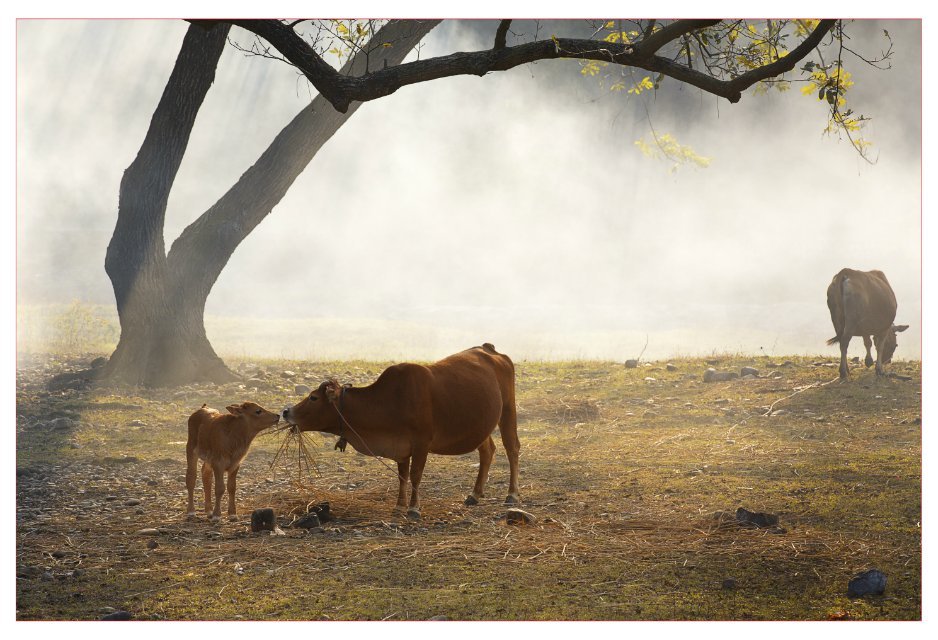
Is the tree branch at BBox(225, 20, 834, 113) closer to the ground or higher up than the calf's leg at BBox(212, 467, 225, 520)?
higher up

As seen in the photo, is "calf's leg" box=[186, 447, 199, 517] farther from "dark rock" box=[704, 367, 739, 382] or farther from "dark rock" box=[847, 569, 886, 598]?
"dark rock" box=[704, 367, 739, 382]

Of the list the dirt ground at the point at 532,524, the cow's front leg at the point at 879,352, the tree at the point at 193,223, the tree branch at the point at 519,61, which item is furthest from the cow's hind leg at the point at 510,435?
the cow's front leg at the point at 879,352

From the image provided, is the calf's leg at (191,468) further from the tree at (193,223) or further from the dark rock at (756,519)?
the tree at (193,223)

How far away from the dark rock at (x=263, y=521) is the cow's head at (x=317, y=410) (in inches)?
32.2

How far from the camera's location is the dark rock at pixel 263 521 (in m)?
8.50

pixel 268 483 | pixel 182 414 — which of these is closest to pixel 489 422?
pixel 268 483

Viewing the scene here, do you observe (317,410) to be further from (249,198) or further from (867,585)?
(249,198)

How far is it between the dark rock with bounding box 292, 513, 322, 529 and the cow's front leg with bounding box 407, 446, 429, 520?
34.2 inches

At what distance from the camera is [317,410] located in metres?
8.73

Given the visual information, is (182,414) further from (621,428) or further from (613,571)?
(613,571)

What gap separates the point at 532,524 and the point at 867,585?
293cm

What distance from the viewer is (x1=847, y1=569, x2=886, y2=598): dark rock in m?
7.14

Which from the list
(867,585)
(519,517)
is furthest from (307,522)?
(867,585)

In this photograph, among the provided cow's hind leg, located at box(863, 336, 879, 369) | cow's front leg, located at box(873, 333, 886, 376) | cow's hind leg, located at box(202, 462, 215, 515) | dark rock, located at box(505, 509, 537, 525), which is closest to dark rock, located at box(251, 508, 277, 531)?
cow's hind leg, located at box(202, 462, 215, 515)
